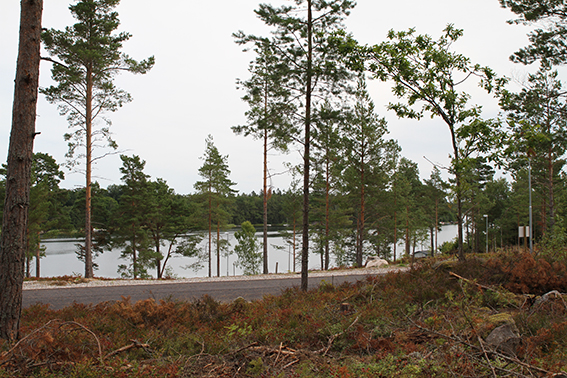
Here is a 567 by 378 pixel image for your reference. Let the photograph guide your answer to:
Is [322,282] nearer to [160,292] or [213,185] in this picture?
[160,292]

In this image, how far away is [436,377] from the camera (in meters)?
3.63

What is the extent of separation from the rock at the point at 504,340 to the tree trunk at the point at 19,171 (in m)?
5.88

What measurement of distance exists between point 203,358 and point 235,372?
74 centimetres

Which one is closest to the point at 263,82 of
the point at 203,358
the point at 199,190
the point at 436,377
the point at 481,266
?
the point at 481,266

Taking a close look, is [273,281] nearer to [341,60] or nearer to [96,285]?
[96,285]

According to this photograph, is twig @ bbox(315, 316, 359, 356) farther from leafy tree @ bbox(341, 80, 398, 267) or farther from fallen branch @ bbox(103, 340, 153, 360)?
leafy tree @ bbox(341, 80, 398, 267)

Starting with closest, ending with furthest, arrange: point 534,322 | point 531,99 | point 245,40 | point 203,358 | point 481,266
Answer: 1. point 203,358
2. point 534,322
3. point 481,266
4. point 245,40
5. point 531,99

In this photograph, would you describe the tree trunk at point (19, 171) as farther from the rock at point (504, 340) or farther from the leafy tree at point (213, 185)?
the leafy tree at point (213, 185)

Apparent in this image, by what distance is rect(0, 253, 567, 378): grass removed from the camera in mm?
3881

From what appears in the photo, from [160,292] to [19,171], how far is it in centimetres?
897

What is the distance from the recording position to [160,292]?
13211 millimetres

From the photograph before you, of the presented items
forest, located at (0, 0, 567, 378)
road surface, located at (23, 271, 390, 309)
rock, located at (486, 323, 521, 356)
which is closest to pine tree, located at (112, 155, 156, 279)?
forest, located at (0, 0, 567, 378)

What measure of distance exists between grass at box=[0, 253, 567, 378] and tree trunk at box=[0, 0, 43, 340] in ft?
1.55

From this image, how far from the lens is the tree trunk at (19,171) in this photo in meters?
4.99
